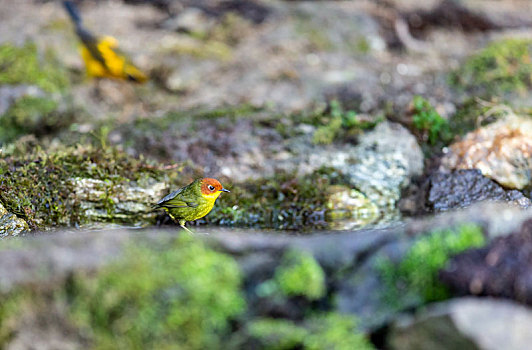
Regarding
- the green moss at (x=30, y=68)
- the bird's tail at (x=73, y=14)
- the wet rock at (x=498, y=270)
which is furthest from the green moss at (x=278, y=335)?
the bird's tail at (x=73, y=14)

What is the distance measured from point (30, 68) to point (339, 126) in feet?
13.3

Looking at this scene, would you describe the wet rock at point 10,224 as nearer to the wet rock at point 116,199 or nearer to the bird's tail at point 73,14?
the wet rock at point 116,199

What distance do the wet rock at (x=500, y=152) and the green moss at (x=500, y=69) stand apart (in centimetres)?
108

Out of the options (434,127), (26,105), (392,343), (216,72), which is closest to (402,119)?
(434,127)

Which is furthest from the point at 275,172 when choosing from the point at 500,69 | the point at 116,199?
the point at 500,69

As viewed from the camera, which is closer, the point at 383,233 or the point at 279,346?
the point at 279,346

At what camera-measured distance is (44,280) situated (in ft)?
7.57

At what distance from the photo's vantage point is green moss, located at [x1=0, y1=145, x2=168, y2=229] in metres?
4.18

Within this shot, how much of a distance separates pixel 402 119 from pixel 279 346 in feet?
13.1

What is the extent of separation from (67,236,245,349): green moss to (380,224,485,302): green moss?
722 mm

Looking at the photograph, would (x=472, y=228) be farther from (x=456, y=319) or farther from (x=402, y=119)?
(x=402, y=119)

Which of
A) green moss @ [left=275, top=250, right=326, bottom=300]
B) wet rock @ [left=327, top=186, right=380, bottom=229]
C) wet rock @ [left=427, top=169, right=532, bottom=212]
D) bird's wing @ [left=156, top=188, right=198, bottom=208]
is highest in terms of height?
green moss @ [left=275, top=250, right=326, bottom=300]

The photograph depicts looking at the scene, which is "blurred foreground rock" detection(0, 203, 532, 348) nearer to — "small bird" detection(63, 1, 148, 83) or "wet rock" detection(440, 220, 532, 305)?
"wet rock" detection(440, 220, 532, 305)

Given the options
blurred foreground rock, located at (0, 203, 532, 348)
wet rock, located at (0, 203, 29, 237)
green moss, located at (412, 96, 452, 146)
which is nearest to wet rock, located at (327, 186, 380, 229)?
green moss, located at (412, 96, 452, 146)
